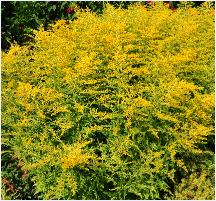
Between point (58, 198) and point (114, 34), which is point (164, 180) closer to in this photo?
point (58, 198)

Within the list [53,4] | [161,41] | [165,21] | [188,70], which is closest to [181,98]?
[188,70]

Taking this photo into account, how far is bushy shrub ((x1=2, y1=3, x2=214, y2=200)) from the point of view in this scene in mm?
3973

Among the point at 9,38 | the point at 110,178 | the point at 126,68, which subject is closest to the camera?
the point at 110,178

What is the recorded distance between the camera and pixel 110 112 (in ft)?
14.3

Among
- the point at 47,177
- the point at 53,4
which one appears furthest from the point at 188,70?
the point at 53,4

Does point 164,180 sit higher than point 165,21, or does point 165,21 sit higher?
point 165,21

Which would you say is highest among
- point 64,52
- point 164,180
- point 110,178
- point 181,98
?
point 64,52

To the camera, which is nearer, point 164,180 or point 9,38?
point 164,180

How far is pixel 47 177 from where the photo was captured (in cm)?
414

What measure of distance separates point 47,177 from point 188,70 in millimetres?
1678

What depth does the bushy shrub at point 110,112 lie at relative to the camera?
3973mm

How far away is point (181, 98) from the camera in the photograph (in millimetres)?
4164

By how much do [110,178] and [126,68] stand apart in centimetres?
102

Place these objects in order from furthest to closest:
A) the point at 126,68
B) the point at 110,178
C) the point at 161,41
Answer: the point at 161,41 < the point at 126,68 < the point at 110,178
